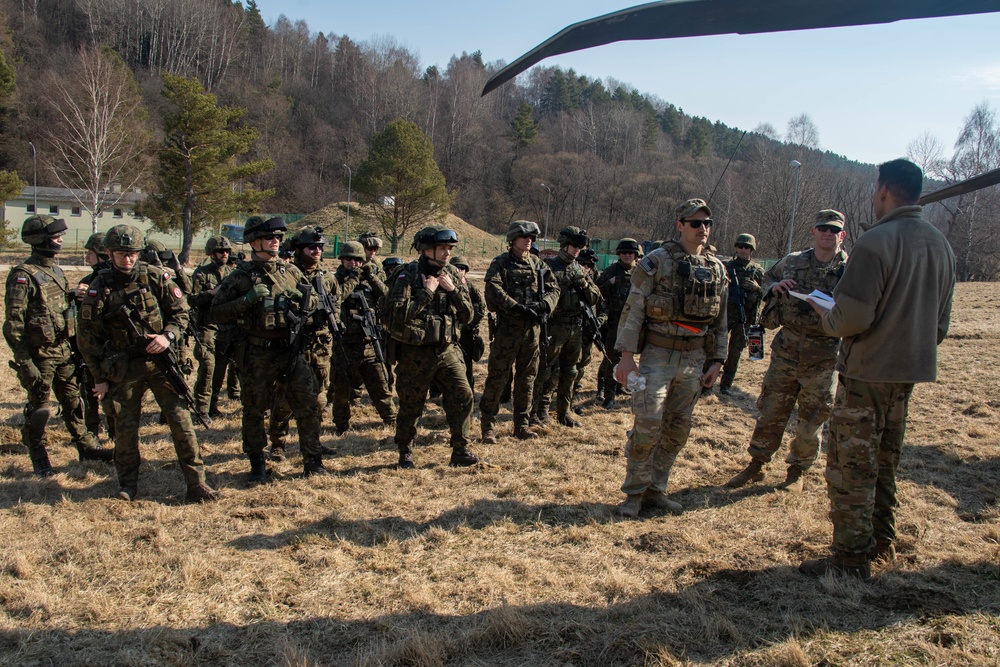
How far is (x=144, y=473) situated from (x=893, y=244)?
235 inches

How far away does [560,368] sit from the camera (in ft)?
23.9

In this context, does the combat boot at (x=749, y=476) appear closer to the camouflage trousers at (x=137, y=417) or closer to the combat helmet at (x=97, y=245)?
the camouflage trousers at (x=137, y=417)

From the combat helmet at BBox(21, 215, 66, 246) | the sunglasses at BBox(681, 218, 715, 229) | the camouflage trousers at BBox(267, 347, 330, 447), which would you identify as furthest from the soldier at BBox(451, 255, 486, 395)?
the combat helmet at BBox(21, 215, 66, 246)

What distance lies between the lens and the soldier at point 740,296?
8570 millimetres

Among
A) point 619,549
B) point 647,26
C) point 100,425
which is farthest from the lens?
point 100,425

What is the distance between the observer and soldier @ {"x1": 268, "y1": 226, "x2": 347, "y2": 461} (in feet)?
18.6

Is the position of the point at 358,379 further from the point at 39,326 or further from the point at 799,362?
the point at 799,362

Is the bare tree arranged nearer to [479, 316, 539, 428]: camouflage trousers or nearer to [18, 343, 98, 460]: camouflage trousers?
[18, 343, 98, 460]: camouflage trousers

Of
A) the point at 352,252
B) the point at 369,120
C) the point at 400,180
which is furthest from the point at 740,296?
the point at 369,120

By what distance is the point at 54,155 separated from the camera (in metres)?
50.7

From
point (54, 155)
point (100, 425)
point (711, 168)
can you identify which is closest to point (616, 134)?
point (711, 168)

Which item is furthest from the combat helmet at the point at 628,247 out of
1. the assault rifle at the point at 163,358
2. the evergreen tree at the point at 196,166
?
the evergreen tree at the point at 196,166

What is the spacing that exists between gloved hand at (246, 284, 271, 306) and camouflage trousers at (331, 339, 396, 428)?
4.97 ft

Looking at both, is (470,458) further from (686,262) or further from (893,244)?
(893,244)
